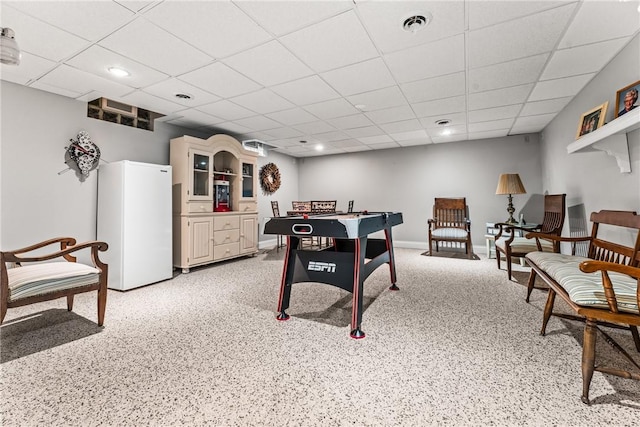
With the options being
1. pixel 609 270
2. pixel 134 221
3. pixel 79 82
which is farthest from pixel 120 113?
pixel 609 270

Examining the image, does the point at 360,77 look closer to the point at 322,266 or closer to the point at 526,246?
the point at 322,266

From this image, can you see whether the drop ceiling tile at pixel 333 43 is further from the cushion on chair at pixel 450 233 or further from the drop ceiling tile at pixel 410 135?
the cushion on chair at pixel 450 233

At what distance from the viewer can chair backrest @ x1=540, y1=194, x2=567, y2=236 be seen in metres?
3.40

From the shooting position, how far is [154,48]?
2.33 metres

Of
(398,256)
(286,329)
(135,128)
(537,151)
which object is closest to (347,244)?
(286,329)

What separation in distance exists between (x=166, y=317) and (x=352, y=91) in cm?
308

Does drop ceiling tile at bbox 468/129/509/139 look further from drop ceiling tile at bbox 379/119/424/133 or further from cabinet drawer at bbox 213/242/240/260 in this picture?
cabinet drawer at bbox 213/242/240/260

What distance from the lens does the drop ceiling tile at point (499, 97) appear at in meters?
3.22

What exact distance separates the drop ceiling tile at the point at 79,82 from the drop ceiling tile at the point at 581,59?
14.5ft

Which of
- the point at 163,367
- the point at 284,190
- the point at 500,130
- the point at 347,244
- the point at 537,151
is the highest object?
the point at 500,130

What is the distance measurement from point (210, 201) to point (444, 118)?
12.9 feet

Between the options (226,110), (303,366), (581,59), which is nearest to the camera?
(303,366)

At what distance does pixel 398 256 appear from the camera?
5.31 meters

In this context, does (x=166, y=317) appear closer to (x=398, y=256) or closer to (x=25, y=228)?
(x=25, y=228)
